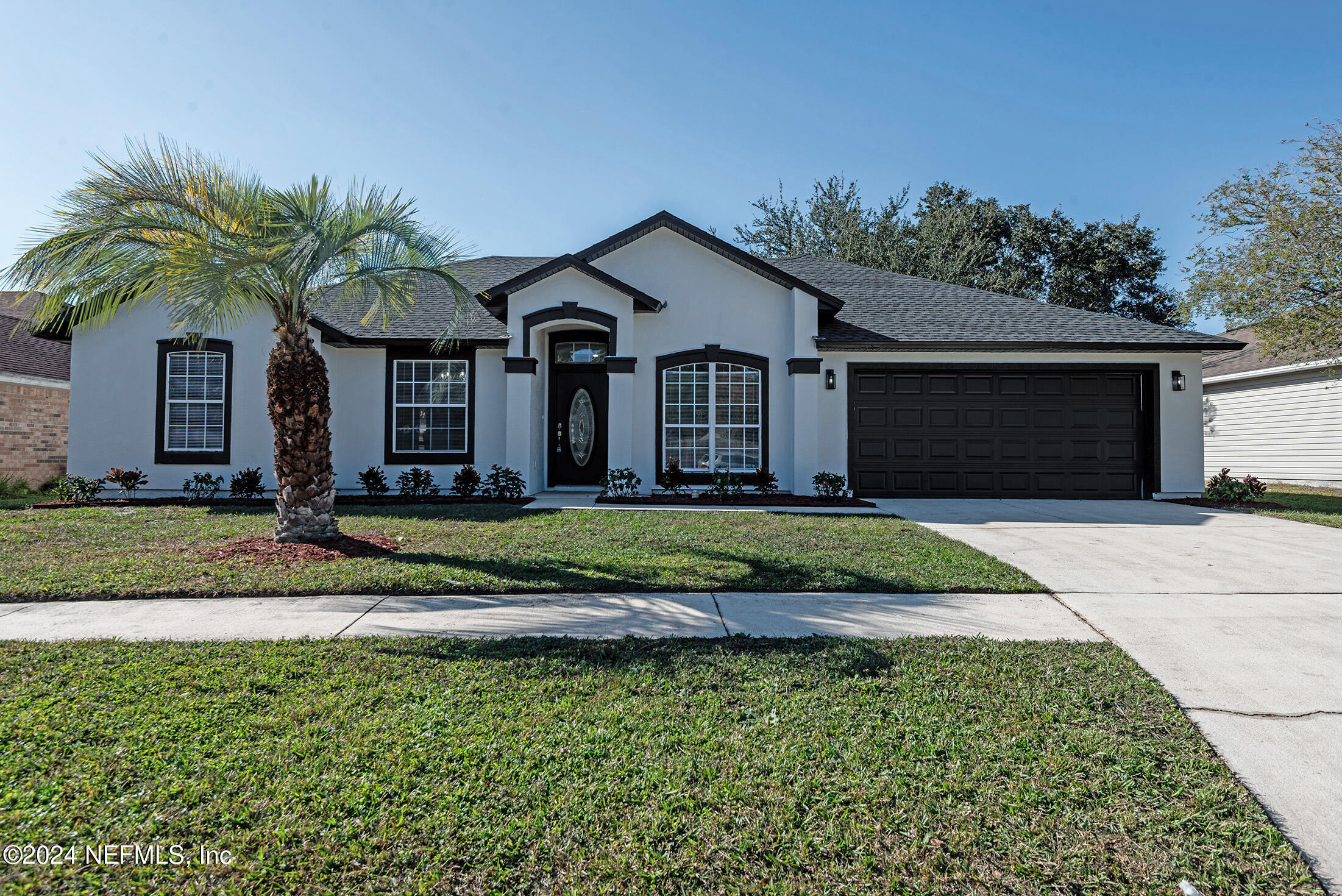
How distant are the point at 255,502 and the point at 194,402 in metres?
2.53

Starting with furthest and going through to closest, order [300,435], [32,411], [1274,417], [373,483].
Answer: [1274,417] < [32,411] < [373,483] < [300,435]

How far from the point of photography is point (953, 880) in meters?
2.06

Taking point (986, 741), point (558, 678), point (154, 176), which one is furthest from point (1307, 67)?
point (154, 176)

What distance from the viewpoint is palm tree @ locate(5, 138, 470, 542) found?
6758 millimetres

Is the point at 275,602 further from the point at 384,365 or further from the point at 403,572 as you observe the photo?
the point at 384,365

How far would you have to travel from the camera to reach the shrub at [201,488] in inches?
468

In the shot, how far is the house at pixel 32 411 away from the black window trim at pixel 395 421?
7751mm

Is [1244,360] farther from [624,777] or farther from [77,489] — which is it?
[77,489]

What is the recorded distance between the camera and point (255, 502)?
11641 mm

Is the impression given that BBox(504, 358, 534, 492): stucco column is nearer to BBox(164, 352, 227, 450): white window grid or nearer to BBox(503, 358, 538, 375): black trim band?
BBox(503, 358, 538, 375): black trim band

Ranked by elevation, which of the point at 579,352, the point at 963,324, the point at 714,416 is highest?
Answer: the point at 963,324

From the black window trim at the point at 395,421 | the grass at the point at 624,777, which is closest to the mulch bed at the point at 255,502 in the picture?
the black window trim at the point at 395,421

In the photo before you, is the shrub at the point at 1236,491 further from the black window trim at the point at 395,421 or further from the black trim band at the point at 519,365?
the black window trim at the point at 395,421

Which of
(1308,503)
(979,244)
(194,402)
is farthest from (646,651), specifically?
(979,244)
